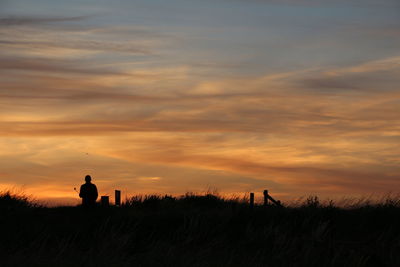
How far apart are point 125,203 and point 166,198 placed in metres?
2.14

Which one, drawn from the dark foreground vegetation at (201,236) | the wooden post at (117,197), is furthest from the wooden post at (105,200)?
the dark foreground vegetation at (201,236)

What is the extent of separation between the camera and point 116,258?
15.9 metres

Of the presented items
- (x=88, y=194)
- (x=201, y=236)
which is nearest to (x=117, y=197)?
(x=88, y=194)

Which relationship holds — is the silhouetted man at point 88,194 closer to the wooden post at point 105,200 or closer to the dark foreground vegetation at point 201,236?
the dark foreground vegetation at point 201,236

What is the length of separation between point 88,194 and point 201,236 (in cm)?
671

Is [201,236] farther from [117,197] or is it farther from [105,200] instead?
[117,197]

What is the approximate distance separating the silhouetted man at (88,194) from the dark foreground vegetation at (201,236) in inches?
15.4

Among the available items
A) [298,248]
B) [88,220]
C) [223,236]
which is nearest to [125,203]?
[88,220]

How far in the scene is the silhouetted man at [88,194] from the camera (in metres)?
26.4

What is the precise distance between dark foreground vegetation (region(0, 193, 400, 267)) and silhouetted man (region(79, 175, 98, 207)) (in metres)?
0.39

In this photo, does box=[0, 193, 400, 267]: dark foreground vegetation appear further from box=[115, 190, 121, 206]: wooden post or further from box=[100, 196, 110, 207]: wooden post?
box=[115, 190, 121, 206]: wooden post

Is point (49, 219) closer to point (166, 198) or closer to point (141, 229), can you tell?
point (141, 229)

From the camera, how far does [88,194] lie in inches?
1040

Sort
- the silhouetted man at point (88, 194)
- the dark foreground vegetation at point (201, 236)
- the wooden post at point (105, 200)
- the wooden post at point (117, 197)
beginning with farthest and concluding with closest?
the wooden post at point (117, 197) < the wooden post at point (105, 200) < the silhouetted man at point (88, 194) < the dark foreground vegetation at point (201, 236)
